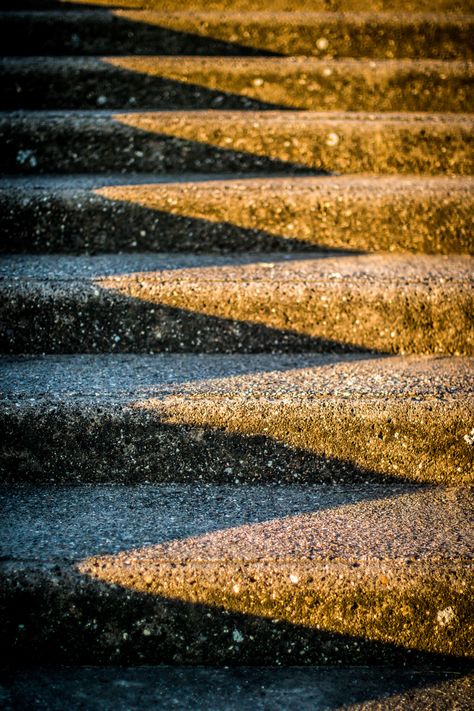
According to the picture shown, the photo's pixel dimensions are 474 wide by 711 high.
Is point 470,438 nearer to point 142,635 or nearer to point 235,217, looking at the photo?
point 142,635

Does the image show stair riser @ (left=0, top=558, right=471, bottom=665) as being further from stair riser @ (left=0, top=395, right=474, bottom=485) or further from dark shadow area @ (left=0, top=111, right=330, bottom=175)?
dark shadow area @ (left=0, top=111, right=330, bottom=175)

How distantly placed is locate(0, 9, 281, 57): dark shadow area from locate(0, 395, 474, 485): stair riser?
1682 mm

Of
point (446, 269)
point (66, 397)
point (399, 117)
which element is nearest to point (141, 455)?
point (66, 397)

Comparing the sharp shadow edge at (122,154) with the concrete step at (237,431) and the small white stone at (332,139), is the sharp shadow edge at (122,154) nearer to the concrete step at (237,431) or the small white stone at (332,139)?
the small white stone at (332,139)

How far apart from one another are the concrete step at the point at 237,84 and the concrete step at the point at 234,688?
5.93ft

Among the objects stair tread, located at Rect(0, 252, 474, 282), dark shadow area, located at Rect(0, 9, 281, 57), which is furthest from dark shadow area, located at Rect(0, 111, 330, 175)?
dark shadow area, located at Rect(0, 9, 281, 57)

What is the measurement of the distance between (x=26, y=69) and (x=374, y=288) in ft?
4.77

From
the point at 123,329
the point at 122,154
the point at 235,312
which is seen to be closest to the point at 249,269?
the point at 235,312

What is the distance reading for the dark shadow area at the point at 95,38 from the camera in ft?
7.62

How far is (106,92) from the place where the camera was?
2.17m

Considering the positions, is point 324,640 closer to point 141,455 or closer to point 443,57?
point 141,455

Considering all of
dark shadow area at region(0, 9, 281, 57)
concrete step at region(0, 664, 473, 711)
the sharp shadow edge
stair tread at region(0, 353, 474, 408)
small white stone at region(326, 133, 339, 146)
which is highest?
dark shadow area at region(0, 9, 281, 57)

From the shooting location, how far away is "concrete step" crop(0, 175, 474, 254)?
5.65ft

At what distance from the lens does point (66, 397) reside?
4.26 ft
